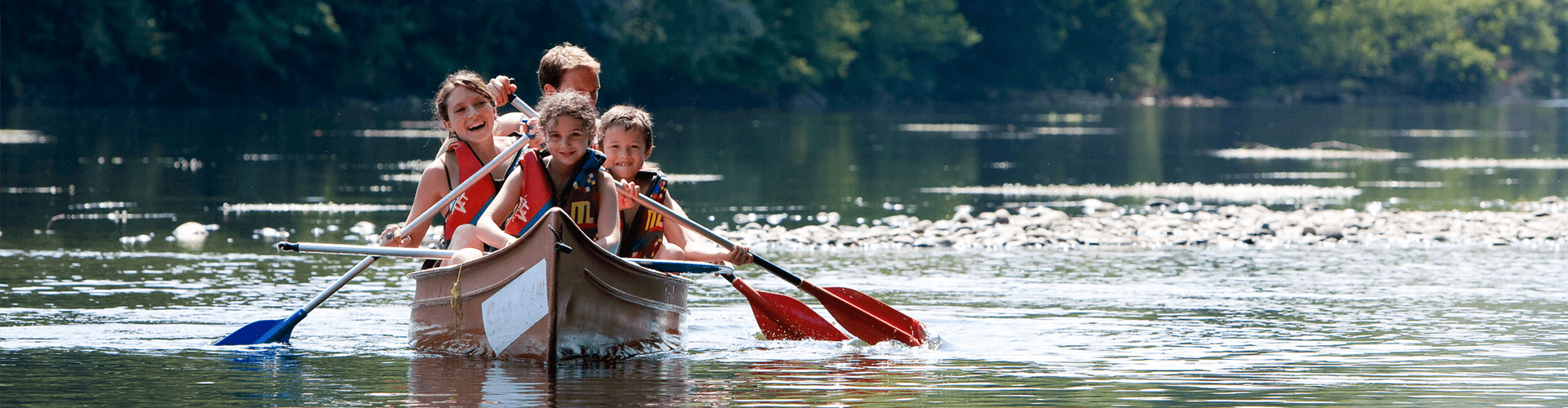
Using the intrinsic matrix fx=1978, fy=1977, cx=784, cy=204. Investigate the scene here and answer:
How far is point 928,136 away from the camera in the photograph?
48469 millimetres

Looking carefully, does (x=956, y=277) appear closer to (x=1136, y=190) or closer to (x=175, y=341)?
(x=175, y=341)

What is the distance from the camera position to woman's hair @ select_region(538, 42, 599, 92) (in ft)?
32.8

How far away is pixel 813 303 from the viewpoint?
12.9m

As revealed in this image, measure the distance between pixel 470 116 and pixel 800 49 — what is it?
73.8 m

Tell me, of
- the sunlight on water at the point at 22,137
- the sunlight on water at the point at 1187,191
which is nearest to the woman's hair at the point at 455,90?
the sunlight on water at the point at 1187,191

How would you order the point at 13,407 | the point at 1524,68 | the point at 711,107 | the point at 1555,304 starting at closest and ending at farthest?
the point at 13,407 → the point at 1555,304 → the point at 711,107 → the point at 1524,68

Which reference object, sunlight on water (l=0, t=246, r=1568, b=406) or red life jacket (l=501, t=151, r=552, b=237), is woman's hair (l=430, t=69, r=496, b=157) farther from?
sunlight on water (l=0, t=246, r=1568, b=406)

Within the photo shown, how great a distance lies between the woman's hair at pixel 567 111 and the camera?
8.97 meters

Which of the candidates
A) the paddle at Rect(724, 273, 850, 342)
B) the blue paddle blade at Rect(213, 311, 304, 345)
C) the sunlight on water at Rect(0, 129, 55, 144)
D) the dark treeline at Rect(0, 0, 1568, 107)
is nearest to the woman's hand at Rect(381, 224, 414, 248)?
the blue paddle blade at Rect(213, 311, 304, 345)

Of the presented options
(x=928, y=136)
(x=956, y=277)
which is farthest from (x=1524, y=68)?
(x=956, y=277)

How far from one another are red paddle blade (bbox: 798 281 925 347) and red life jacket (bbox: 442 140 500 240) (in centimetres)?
193

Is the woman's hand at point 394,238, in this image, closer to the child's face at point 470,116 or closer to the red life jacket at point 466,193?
the red life jacket at point 466,193

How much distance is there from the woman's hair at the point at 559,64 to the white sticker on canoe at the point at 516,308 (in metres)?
1.42

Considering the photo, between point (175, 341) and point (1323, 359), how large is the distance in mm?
5901
